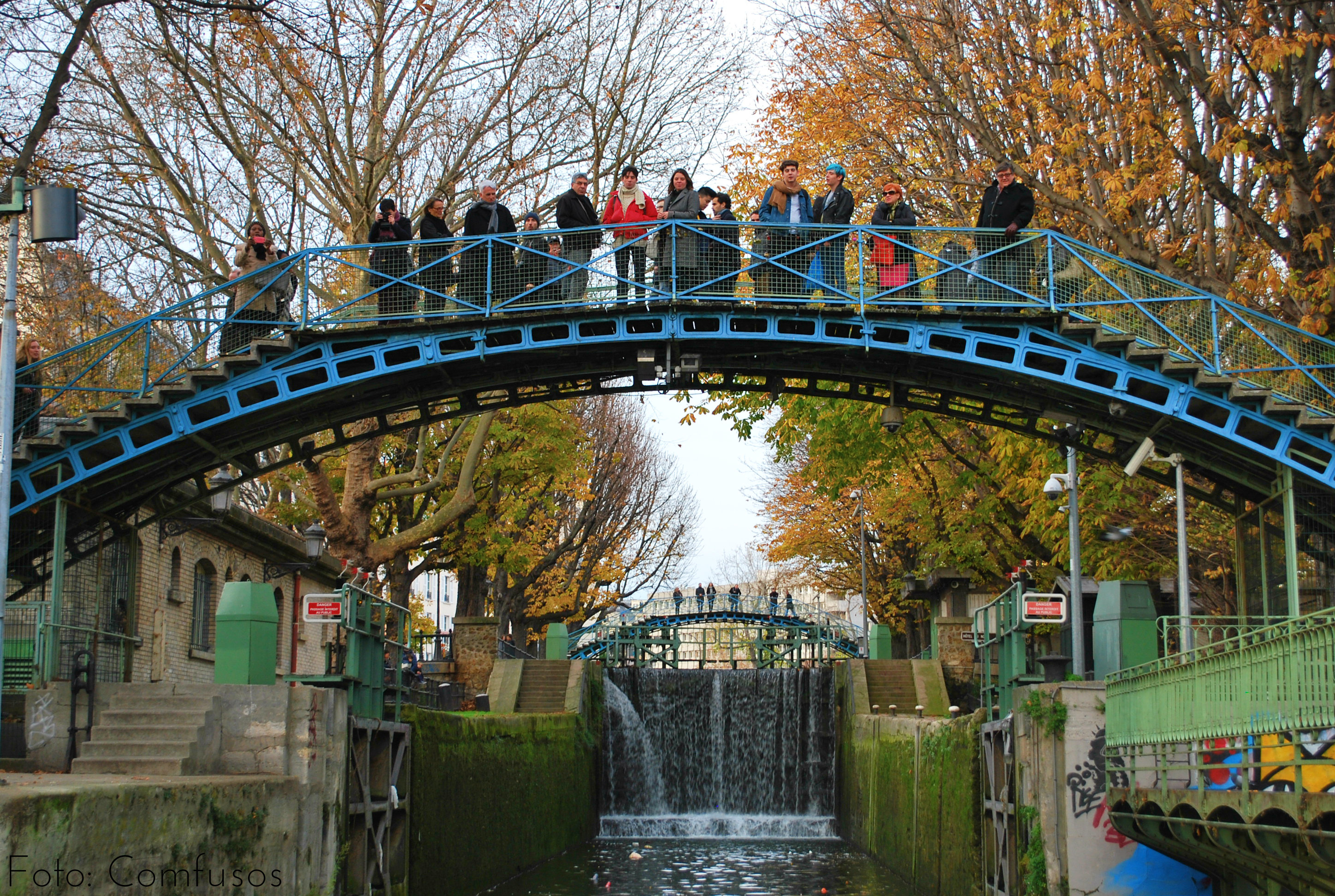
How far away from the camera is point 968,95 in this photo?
22.0 m

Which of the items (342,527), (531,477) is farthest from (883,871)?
(531,477)

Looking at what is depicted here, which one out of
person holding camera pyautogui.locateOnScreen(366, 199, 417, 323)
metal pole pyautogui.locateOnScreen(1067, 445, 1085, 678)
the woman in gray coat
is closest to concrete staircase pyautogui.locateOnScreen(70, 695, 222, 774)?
person holding camera pyautogui.locateOnScreen(366, 199, 417, 323)

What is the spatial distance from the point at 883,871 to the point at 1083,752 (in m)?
9.62

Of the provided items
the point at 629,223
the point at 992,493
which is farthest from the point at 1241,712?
the point at 992,493

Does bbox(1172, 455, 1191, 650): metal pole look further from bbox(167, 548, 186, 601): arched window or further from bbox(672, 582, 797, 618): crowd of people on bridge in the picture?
bbox(672, 582, 797, 618): crowd of people on bridge

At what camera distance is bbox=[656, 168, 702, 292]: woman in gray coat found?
17141 millimetres

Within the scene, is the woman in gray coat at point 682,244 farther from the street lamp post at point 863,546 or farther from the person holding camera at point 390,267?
the street lamp post at point 863,546

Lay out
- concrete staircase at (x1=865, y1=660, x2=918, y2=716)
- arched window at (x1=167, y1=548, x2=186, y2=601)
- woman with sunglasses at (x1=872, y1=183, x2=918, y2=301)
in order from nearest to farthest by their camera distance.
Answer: woman with sunglasses at (x1=872, y1=183, x2=918, y2=301) → arched window at (x1=167, y1=548, x2=186, y2=601) → concrete staircase at (x1=865, y1=660, x2=918, y2=716)

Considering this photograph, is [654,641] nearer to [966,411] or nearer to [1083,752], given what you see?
[966,411]

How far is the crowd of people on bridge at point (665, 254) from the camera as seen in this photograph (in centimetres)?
1689

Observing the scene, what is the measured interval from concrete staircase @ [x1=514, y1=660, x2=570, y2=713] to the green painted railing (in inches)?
708

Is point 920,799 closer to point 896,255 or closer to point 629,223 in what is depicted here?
point 896,255

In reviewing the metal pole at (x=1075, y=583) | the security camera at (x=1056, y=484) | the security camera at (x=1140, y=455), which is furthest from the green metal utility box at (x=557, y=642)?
the security camera at (x=1140, y=455)

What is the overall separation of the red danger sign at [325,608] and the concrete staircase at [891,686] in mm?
16541
